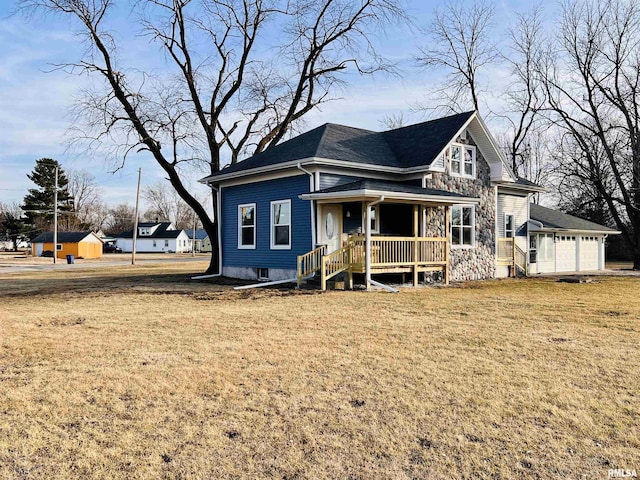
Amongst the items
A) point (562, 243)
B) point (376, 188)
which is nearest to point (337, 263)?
point (376, 188)

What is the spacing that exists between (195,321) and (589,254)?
2403 cm

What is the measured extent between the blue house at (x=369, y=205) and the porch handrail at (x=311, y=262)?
32 millimetres

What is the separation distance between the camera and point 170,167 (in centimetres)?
2192

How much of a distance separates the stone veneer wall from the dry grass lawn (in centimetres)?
757

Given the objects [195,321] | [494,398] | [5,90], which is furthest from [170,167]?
[494,398]

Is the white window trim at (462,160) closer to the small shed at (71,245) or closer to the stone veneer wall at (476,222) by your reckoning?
the stone veneer wall at (476,222)

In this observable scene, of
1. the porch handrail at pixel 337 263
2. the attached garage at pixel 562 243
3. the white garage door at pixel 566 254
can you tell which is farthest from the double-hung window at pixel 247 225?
the white garage door at pixel 566 254

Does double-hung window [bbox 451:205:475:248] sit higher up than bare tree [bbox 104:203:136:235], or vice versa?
bare tree [bbox 104:203:136:235]

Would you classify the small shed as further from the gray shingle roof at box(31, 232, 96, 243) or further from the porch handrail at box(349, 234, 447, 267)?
the porch handrail at box(349, 234, 447, 267)

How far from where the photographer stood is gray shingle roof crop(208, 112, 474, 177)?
16.2 meters

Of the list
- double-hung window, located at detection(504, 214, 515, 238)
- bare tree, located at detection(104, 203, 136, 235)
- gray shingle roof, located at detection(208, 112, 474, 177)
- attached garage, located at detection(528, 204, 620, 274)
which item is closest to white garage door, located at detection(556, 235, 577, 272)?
attached garage, located at detection(528, 204, 620, 274)

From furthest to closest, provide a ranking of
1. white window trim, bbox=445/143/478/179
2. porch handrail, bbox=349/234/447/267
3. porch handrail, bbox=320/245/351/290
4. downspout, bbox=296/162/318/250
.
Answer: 1. white window trim, bbox=445/143/478/179
2. downspout, bbox=296/162/318/250
3. porch handrail, bbox=349/234/447/267
4. porch handrail, bbox=320/245/351/290

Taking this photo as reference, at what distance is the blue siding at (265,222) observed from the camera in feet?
51.5

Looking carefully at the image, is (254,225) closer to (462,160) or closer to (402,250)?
(402,250)
